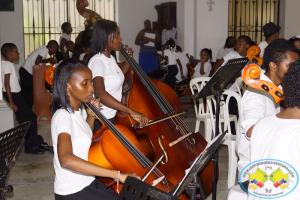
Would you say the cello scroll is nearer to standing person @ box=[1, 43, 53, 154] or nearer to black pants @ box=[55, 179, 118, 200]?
black pants @ box=[55, 179, 118, 200]

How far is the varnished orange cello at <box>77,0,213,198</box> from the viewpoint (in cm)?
351

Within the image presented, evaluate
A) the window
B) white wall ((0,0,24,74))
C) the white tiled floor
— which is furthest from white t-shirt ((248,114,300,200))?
the window

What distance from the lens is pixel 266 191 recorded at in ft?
6.91

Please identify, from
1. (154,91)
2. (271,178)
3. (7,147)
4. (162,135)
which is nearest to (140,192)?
(271,178)

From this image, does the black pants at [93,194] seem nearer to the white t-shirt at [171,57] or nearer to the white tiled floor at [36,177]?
the white tiled floor at [36,177]

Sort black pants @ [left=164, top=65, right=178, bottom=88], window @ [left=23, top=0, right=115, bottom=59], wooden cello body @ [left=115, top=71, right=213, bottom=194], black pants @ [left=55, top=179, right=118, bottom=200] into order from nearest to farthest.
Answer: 1. black pants @ [left=55, top=179, right=118, bottom=200]
2. wooden cello body @ [left=115, top=71, right=213, bottom=194]
3. black pants @ [left=164, top=65, right=178, bottom=88]
4. window @ [left=23, top=0, right=115, bottom=59]

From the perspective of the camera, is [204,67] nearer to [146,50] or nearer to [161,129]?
[146,50]

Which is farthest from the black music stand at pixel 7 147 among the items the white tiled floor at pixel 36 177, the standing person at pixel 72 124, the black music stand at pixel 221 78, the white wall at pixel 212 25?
the white wall at pixel 212 25

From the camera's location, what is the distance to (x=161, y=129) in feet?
11.8

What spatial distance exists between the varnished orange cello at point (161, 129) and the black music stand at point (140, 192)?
1.40 meters

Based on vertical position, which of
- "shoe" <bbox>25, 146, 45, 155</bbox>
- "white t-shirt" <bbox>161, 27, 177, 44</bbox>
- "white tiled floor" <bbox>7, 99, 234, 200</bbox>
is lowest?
"white tiled floor" <bbox>7, 99, 234, 200</bbox>

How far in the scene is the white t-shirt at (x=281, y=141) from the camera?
202 centimetres

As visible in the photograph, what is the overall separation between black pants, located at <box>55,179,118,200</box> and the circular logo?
0.94 meters

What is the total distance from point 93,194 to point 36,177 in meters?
2.69
